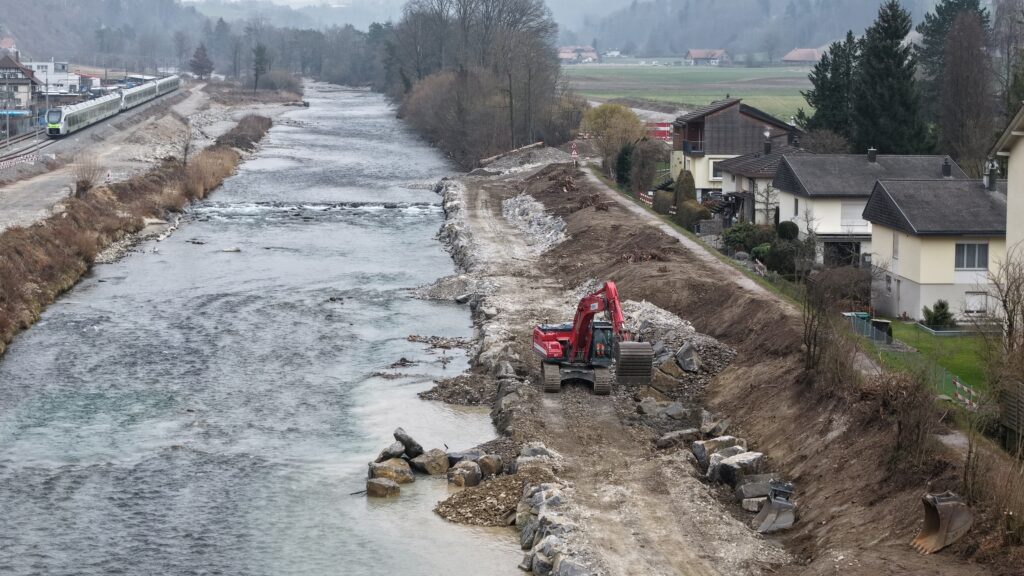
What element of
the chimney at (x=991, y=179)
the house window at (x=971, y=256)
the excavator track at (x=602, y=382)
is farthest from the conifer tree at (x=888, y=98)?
the excavator track at (x=602, y=382)

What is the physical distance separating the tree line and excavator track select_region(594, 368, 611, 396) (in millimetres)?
24052

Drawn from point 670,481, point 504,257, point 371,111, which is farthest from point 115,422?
point 371,111

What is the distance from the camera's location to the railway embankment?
4003cm

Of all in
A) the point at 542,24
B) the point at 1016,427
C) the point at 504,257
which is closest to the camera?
the point at 1016,427

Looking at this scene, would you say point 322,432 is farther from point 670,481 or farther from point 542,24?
point 542,24

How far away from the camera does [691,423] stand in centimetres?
2781

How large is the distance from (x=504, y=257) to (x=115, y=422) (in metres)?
23.6

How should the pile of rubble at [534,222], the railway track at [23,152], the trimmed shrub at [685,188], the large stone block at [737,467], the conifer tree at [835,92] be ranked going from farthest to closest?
the railway track at [23,152] → the conifer tree at [835,92] → the trimmed shrub at [685,188] → the pile of rubble at [534,222] → the large stone block at [737,467]

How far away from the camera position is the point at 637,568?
1945cm

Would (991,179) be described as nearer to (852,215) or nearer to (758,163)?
(852,215)

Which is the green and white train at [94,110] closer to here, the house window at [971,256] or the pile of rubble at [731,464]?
the house window at [971,256]

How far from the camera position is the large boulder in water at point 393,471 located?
80.7 ft

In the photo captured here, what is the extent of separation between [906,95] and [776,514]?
3971 centimetres

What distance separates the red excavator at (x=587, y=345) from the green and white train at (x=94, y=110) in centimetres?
6309
